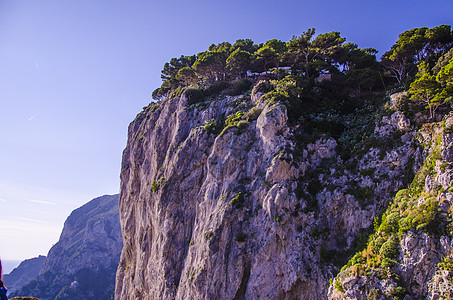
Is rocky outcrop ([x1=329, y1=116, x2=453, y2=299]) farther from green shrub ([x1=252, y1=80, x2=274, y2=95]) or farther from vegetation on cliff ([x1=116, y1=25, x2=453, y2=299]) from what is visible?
green shrub ([x1=252, y1=80, x2=274, y2=95])

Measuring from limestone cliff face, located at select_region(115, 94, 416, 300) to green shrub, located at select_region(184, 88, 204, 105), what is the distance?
26.8ft

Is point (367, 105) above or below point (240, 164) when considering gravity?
above

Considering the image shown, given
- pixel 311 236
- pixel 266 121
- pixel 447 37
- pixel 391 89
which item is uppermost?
pixel 447 37

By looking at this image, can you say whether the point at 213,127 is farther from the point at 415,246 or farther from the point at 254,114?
the point at 415,246

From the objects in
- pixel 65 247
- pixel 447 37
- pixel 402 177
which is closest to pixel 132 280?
pixel 402 177

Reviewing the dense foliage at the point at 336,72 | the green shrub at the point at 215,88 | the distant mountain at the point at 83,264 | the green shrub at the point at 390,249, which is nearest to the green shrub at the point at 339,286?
the green shrub at the point at 390,249

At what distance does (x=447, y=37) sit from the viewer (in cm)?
3422

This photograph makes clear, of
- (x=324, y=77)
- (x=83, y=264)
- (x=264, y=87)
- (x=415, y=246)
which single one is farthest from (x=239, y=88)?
(x=83, y=264)

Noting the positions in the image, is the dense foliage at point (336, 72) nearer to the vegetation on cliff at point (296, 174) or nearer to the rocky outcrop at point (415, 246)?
the vegetation on cliff at point (296, 174)

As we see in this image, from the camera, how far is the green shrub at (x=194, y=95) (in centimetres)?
5069

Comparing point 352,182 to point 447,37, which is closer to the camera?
point 352,182

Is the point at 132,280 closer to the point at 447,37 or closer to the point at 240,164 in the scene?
the point at 240,164

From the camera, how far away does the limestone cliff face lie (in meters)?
25.3

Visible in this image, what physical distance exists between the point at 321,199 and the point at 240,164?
10135 mm
